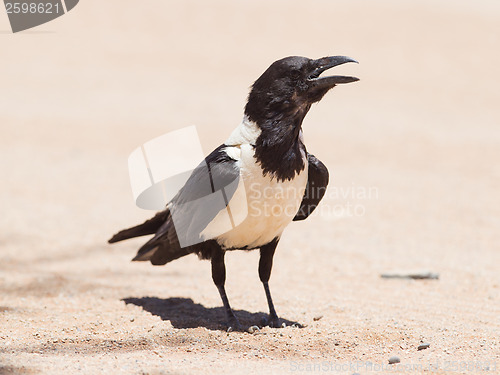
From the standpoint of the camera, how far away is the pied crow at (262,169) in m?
4.35

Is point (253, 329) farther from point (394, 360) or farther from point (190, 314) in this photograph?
point (394, 360)

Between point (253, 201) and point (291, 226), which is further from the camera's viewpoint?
point (291, 226)

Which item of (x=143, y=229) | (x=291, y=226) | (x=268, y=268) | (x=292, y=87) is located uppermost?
(x=292, y=87)

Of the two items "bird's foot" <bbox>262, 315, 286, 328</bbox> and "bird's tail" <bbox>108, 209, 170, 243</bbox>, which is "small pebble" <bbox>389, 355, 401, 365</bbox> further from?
"bird's tail" <bbox>108, 209, 170, 243</bbox>

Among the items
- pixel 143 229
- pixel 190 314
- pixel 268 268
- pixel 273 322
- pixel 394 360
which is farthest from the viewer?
pixel 143 229

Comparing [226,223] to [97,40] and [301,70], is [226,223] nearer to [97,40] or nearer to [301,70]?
[301,70]

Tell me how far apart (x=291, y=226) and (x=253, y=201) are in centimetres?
460

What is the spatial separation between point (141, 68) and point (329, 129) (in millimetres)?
6675

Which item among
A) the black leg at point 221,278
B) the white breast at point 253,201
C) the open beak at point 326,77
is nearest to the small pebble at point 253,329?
the black leg at point 221,278

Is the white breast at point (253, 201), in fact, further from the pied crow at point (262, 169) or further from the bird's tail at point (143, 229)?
the bird's tail at point (143, 229)

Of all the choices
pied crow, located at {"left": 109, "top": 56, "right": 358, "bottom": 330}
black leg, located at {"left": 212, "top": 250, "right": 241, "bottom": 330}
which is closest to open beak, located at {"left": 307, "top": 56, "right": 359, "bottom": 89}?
pied crow, located at {"left": 109, "top": 56, "right": 358, "bottom": 330}

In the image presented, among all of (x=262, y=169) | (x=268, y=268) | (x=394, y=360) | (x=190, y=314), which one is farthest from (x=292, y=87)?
(x=190, y=314)

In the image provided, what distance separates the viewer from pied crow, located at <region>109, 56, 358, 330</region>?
4352 mm

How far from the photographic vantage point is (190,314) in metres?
5.20
